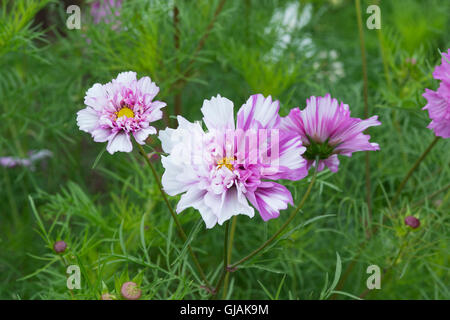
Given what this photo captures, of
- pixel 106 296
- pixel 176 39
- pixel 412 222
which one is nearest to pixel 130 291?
pixel 106 296

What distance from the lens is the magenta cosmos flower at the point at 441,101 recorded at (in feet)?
1.61

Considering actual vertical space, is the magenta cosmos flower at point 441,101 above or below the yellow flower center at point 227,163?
above

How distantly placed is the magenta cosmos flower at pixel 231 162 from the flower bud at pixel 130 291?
5.9 inches

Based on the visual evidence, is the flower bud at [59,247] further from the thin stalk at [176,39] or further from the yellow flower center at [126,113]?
the thin stalk at [176,39]

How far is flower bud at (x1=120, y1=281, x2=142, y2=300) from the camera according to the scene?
506mm

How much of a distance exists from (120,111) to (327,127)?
7.3 inches

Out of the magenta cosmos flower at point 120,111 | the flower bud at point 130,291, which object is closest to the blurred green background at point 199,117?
the flower bud at point 130,291

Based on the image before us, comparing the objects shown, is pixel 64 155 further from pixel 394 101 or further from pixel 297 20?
pixel 394 101

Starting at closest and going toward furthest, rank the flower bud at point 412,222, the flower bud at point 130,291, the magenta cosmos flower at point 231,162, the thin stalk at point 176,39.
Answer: the magenta cosmos flower at point 231,162 < the flower bud at point 130,291 < the flower bud at point 412,222 < the thin stalk at point 176,39

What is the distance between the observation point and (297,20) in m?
1.13

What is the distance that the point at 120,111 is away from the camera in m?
0.45
